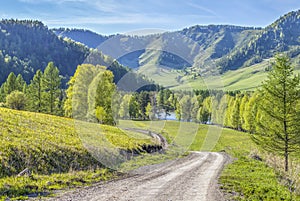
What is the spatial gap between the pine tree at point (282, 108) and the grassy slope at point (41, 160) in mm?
18059

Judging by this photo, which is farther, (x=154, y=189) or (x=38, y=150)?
(x=38, y=150)

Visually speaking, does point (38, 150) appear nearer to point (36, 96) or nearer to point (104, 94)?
point (104, 94)

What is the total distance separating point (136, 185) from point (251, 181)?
919 centimetres

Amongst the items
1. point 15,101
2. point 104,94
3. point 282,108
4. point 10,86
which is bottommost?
point 15,101

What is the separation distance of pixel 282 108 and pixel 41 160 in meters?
24.5

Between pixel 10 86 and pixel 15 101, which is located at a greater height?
pixel 10 86

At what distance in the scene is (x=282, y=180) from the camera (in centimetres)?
2580

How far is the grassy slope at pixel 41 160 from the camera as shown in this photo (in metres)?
17.2

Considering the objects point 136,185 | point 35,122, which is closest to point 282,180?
point 136,185

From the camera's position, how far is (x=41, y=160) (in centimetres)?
2105

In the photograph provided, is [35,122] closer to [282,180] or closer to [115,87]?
[115,87]

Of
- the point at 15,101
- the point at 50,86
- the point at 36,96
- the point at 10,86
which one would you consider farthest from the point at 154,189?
the point at 10,86

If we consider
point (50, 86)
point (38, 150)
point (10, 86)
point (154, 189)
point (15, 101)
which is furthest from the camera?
point (10, 86)

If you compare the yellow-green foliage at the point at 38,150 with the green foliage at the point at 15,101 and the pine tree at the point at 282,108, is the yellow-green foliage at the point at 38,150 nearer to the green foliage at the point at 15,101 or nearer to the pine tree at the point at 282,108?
the pine tree at the point at 282,108
